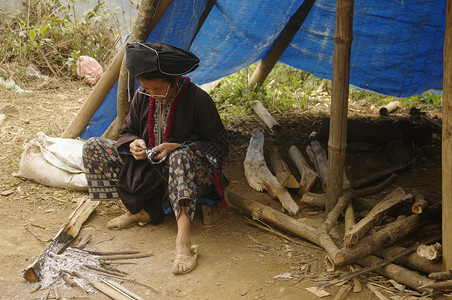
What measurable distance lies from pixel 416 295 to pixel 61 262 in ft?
6.96

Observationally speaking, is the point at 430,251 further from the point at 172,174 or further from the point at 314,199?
the point at 172,174

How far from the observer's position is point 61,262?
279cm

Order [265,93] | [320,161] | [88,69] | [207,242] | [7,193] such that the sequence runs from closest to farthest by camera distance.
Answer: [207,242]
[7,193]
[320,161]
[265,93]
[88,69]

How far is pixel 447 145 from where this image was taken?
2295mm

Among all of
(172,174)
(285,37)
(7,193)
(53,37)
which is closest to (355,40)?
(285,37)

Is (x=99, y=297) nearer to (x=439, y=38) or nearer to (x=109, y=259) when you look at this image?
(x=109, y=259)

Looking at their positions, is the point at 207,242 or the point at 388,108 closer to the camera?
the point at 207,242

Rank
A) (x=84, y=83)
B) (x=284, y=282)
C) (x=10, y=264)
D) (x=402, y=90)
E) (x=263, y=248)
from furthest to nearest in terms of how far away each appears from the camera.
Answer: (x=84, y=83)
(x=402, y=90)
(x=263, y=248)
(x=10, y=264)
(x=284, y=282)

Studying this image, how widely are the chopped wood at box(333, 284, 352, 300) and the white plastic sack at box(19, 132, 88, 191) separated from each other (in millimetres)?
2390

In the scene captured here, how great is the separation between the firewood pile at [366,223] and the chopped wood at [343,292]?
0.05m

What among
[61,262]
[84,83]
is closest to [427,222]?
[61,262]

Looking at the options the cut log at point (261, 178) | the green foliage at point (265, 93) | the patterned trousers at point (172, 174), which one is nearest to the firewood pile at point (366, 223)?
the cut log at point (261, 178)

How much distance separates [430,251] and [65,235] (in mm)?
2331

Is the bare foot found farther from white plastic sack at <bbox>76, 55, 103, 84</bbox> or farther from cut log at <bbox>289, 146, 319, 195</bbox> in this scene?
white plastic sack at <bbox>76, 55, 103, 84</bbox>
